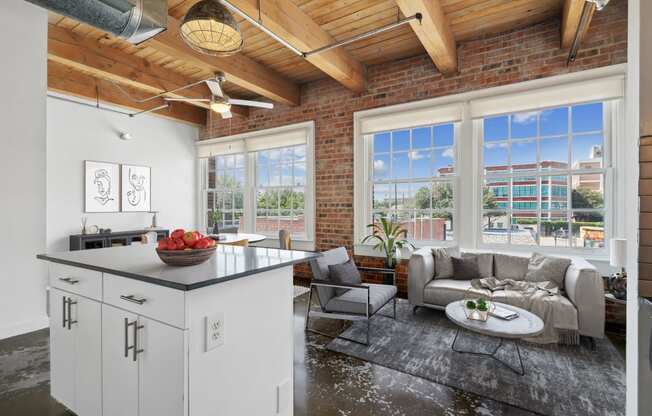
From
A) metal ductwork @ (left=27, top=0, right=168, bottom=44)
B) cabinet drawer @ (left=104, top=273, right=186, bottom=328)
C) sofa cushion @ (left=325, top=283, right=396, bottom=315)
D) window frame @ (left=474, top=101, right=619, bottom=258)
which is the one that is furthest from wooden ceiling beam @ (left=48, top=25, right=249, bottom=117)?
window frame @ (left=474, top=101, right=619, bottom=258)

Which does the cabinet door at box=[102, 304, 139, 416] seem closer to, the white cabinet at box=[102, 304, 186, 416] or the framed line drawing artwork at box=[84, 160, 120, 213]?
the white cabinet at box=[102, 304, 186, 416]

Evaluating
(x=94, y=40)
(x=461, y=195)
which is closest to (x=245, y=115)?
(x=94, y=40)

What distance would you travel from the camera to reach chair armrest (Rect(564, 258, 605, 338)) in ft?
9.00

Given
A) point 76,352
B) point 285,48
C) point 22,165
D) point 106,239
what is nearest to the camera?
point 76,352

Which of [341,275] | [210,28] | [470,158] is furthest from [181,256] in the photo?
[470,158]

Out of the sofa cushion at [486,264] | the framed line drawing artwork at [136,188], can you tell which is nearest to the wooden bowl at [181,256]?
the sofa cushion at [486,264]

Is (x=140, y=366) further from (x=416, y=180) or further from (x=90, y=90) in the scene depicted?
(x=90, y=90)

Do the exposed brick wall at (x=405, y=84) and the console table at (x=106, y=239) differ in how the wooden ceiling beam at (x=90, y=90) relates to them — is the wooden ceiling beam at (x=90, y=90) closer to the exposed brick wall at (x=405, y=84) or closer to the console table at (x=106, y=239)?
the exposed brick wall at (x=405, y=84)

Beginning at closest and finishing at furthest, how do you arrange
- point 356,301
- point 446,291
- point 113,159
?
point 356,301
point 446,291
point 113,159

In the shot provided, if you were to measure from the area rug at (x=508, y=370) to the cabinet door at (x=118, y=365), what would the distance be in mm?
1669

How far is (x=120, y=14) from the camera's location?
2.12m

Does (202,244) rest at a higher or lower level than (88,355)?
higher

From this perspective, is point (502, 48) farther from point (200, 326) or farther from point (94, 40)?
point (94, 40)

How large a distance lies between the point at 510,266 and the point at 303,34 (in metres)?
3.48
